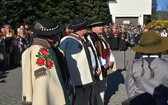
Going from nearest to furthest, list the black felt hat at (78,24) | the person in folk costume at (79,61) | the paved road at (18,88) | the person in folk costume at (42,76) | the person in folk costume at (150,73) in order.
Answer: the person in folk costume at (150,73) < the person in folk costume at (42,76) < the person in folk costume at (79,61) < the black felt hat at (78,24) < the paved road at (18,88)

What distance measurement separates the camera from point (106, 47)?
862cm

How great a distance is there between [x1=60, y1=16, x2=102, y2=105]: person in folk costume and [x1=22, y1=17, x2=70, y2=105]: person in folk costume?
5.06 ft

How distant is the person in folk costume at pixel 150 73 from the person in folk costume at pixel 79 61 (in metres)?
2.17

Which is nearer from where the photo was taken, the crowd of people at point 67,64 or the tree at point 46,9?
the crowd of people at point 67,64

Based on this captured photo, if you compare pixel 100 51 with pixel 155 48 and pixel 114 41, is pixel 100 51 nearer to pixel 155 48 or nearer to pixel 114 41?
pixel 155 48

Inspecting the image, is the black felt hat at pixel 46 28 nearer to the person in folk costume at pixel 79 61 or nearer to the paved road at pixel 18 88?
the person in folk costume at pixel 79 61

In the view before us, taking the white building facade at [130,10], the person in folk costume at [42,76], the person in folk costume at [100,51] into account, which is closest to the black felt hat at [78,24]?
the person in folk costume at [100,51]

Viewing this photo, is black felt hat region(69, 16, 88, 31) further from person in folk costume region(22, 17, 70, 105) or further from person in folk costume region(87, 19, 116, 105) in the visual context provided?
person in folk costume region(22, 17, 70, 105)

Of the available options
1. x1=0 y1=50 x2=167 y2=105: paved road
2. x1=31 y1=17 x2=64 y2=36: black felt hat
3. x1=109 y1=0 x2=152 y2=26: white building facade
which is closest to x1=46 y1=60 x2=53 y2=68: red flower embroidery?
x1=31 y1=17 x2=64 y2=36: black felt hat

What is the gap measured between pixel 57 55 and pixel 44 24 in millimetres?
409

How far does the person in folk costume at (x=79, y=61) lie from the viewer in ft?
22.5

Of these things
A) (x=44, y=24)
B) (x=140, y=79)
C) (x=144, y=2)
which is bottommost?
(x=140, y=79)

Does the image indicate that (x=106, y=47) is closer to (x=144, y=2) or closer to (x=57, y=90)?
(x=57, y=90)

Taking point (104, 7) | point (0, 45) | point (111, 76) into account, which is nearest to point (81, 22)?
point (111, 76)
